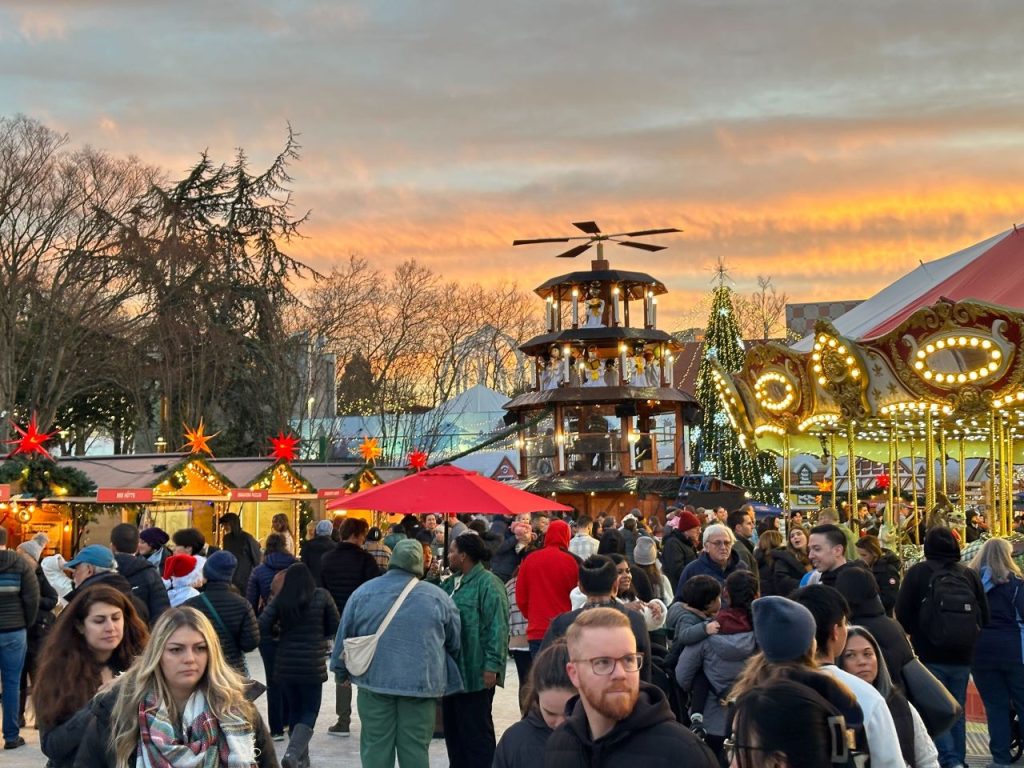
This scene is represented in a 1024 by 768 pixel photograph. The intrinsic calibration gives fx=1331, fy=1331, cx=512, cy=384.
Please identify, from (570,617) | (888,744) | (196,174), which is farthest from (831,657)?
(196,174)

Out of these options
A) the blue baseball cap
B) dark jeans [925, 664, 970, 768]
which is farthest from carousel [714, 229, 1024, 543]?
the blue baseball cap

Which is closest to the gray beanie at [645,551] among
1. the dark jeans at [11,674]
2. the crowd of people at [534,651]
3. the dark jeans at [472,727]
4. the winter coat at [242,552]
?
the crowd of people at [534,651]

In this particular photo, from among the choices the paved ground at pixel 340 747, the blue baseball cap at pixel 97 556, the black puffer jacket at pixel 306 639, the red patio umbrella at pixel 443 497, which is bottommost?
the paved ground at pixel 340 747

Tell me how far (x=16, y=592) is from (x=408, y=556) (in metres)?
4.12

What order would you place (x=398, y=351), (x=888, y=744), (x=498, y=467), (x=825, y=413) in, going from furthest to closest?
(x=498, y=467), (x=398, y=351), (x=825, y=413), (x=888, y=744)

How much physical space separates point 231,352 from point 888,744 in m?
36.6

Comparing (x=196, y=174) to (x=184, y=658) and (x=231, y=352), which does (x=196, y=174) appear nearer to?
(x=231, y=352)

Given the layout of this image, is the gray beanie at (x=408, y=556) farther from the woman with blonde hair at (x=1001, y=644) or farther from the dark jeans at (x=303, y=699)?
the woman with blonde hair at (x=1001, y=644)

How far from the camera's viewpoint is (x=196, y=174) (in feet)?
144

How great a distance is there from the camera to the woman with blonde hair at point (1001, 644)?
30.7 feet

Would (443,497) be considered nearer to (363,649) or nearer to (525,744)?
(363,649)

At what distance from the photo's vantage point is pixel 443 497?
37.6 ft

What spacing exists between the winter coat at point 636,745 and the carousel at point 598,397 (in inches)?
1327

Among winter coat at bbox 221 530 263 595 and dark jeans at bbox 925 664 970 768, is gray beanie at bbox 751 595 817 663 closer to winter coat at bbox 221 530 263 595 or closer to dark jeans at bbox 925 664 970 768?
dark jeans at bbox 925 664 970 768
